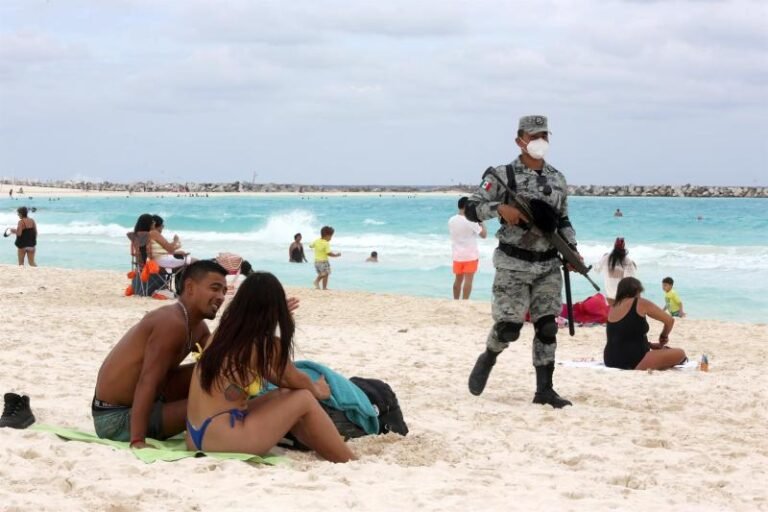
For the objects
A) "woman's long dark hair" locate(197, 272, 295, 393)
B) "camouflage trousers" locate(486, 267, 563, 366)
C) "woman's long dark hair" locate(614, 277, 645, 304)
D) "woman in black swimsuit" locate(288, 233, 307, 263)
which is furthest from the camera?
"woman in black swimsuit" locate(288, 233, 307, 263)

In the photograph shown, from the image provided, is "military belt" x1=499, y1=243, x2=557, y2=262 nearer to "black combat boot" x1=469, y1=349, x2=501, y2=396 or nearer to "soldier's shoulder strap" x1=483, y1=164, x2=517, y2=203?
"soldier's shoulder strap" x1=483, y1=164, x2=517, y2=203

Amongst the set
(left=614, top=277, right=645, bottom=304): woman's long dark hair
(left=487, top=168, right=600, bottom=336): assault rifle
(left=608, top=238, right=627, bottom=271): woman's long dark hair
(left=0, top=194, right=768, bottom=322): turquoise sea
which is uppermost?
(left=487, top=168, right=600, bottom=336): assault rifle

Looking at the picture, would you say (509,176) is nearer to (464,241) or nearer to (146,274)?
(464,241)

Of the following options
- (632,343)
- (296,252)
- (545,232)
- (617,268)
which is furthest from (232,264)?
(296,252)

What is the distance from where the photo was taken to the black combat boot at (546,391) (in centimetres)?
624

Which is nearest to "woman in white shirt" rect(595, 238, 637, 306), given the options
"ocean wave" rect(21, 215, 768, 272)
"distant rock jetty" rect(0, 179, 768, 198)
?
"ocean wave" rect(21, 215, 768, 272)

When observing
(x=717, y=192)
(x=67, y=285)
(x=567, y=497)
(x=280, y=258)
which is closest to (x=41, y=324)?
(x=67, y=285)

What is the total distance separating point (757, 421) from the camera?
19.7 ft

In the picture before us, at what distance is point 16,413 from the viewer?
4.94 metres

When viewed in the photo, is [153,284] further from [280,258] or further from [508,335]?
[280,258]

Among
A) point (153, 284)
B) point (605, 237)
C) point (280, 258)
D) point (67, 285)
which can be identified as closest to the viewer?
point (153, 284)

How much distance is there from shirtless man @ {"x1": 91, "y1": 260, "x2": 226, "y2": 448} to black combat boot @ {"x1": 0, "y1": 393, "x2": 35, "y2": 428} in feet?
1.47

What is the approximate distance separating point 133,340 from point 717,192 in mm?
110062

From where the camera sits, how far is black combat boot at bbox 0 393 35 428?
488 cm
